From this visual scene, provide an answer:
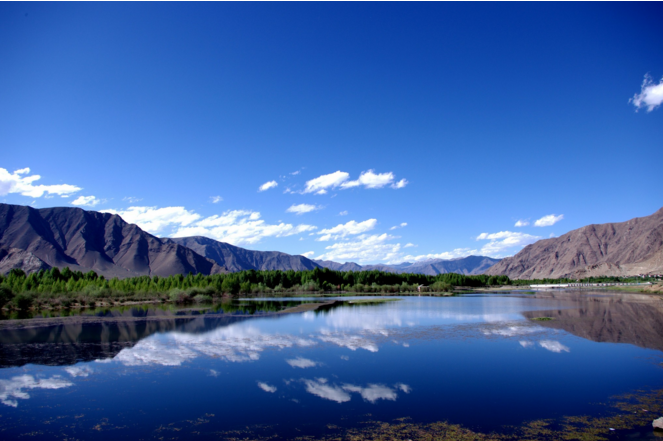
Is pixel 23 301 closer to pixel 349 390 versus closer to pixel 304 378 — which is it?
pixel 304 378

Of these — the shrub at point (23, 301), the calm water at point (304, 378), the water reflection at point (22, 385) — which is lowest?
the calm water at point (304, 378)

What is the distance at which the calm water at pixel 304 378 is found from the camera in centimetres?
1322

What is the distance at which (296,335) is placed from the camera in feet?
105

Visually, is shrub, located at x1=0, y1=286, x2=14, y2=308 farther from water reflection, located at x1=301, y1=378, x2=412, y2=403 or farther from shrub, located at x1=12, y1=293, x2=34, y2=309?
water reflection, located at x1=301, y1=378, x2=412, y2=403

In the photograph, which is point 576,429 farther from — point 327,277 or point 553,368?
point 327,277

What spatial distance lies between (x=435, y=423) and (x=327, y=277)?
138182mm

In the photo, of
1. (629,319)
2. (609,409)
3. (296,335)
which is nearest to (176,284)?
(296,335)

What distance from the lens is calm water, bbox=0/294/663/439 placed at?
1322cm

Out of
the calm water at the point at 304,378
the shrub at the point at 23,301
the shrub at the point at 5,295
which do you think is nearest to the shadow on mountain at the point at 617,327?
the calm water at the point at 304,378

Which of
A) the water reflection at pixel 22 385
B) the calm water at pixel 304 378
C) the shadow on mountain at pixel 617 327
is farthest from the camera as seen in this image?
the shadow on mountain at pixel 617 327

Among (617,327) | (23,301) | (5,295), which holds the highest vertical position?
→ (5,295)

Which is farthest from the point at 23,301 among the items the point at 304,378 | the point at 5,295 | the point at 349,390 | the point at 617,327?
the point at 617,327

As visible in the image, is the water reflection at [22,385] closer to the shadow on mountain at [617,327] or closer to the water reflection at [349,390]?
the water reflection at [349,390]

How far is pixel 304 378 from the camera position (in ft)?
59.8
